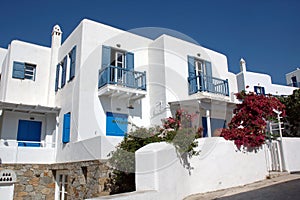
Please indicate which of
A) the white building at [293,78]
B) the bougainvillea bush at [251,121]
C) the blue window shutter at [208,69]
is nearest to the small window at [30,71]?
the blue window shutter at [208,69]

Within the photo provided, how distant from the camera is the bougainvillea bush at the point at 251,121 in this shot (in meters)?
8.78

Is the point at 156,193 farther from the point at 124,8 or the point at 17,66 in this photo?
the point at 17,66

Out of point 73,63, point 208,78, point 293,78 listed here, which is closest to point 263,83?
point 293,78

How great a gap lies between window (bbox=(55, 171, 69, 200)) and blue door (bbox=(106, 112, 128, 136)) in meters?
2.93

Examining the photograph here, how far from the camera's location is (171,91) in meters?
13.5

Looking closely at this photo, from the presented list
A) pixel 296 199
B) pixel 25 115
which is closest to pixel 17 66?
pixel 25 115

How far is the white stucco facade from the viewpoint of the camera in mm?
12180

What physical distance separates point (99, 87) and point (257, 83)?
15.6 metres

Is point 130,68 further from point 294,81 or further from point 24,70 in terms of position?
point 294,81

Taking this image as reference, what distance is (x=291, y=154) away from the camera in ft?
32.1

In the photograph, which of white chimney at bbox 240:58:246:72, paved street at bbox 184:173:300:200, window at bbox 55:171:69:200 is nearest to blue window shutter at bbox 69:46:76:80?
window at bbox 55:171:69:200

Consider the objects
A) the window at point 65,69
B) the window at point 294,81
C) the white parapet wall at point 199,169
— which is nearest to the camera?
the white parapet wall at point 199,169

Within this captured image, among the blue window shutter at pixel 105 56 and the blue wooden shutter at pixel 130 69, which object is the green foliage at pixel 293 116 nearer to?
the blue wooden shutter at pixel 130 69

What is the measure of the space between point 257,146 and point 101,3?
8705mm
